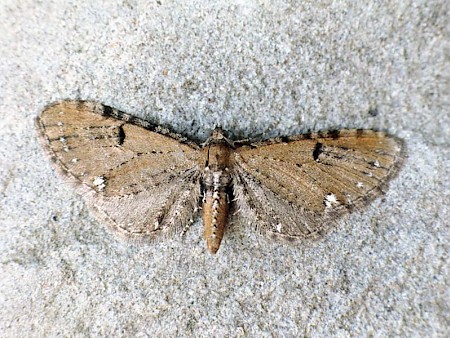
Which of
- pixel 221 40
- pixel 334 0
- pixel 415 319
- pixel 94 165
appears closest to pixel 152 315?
pixel 94 165

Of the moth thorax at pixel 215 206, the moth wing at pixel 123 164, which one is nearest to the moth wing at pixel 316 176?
the moth thorax at pixel 215 206

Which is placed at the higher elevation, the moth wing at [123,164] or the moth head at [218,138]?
the moth head at [218,138]

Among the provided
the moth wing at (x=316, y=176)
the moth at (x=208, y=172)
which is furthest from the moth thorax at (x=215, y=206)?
the moth wing at (x=316, y=176)

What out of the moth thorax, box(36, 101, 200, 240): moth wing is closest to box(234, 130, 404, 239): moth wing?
the moth thorax

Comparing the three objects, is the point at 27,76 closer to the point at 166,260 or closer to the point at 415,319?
the point at 166,260

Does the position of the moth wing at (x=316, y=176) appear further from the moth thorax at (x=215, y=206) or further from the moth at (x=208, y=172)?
the moth thorax at (x=215, y=206)

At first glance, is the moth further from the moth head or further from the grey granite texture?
the grey granite texture

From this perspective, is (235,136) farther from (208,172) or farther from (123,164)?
(123,164)
